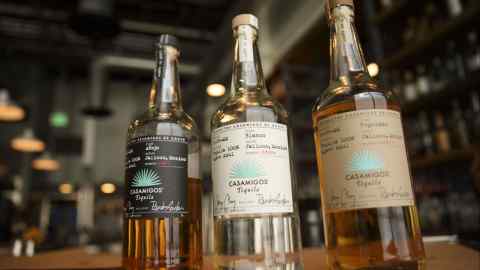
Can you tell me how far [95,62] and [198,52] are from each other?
55.4 inches

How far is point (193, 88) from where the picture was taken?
14.4ft

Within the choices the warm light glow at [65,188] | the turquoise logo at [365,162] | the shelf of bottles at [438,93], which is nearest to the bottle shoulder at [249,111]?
the turquoise logo at [365,162]

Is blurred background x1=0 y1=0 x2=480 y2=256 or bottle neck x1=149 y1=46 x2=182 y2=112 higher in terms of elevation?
blurred background x1=0 y1=0 x2=480 y2=256

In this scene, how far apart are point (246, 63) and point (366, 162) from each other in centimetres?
21

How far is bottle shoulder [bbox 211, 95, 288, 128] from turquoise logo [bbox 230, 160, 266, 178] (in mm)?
60

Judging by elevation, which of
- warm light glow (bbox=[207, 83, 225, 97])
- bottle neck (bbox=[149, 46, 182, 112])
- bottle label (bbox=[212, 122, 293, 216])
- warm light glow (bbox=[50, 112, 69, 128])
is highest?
warm light glow (bbox=[50, 112, 69, 128])

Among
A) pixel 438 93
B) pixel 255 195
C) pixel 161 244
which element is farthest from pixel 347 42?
pixel 438 93

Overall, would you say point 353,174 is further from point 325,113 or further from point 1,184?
point 1,184

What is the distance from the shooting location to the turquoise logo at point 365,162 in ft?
1.24

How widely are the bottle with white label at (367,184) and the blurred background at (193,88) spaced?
169 mm

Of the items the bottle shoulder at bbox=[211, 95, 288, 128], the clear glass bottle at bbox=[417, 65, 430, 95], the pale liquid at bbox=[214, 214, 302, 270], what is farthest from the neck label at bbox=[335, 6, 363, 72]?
the clear glass bottle at bbox=[417, 65, 430, 95]

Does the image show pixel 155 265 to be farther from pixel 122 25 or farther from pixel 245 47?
pixel 122 25

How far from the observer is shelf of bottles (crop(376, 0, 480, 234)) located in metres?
1.32
